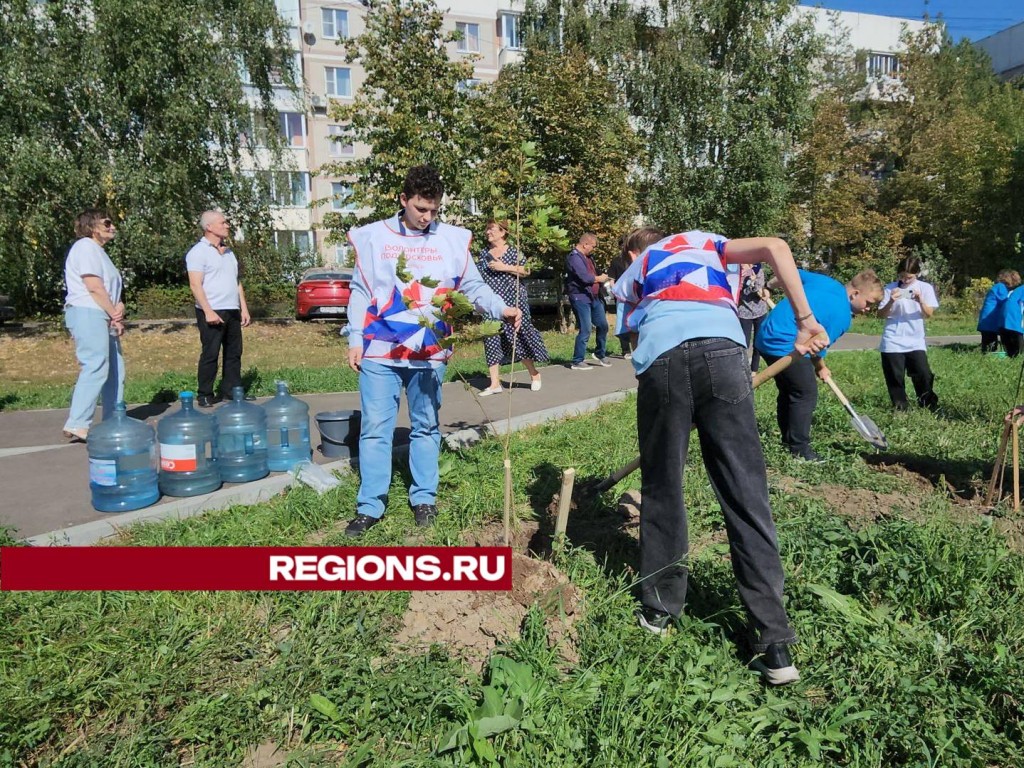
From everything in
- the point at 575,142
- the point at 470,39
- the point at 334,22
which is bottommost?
the point at 575,142

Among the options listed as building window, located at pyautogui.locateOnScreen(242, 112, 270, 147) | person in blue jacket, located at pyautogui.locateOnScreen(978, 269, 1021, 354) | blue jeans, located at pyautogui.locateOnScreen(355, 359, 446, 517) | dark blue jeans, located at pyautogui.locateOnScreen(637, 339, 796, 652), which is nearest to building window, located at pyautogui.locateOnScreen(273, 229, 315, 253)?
building window, located at pyautogui.locateOnScreen(242, 112, 270, 147)

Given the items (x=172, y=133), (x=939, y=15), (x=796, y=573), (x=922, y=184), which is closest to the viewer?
(x=796, y=573)

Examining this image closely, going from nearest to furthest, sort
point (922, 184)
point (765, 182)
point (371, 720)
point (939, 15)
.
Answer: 1. point (371, 720)
2. point (765, 182)
3. point (922, 184)
4. point (939, 15)

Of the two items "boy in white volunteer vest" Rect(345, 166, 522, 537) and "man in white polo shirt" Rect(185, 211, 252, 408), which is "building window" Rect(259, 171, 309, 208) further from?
"boy in white volunteer vest" Rect(345, 166, 522, 537)

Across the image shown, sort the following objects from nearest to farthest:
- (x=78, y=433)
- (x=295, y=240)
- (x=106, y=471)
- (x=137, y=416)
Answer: (x=106, y=471) → (x=78, y=433) → (x=137, y=416) → (x=295, y=240)

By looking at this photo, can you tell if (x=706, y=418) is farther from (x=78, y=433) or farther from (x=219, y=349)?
(x=219, y=349)

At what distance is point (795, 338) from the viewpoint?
5656mm

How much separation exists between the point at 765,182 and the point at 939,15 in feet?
71.0

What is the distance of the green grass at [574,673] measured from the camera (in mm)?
2410

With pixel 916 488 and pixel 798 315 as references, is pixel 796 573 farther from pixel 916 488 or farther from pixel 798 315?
pixel 916 488

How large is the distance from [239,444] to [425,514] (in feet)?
5.76

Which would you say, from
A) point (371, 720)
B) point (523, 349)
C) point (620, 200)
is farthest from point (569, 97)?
point (371, 720)

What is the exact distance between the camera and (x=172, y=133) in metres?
15.6

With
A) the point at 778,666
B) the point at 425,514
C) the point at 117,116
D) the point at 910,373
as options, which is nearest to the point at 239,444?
the point at 425,514
